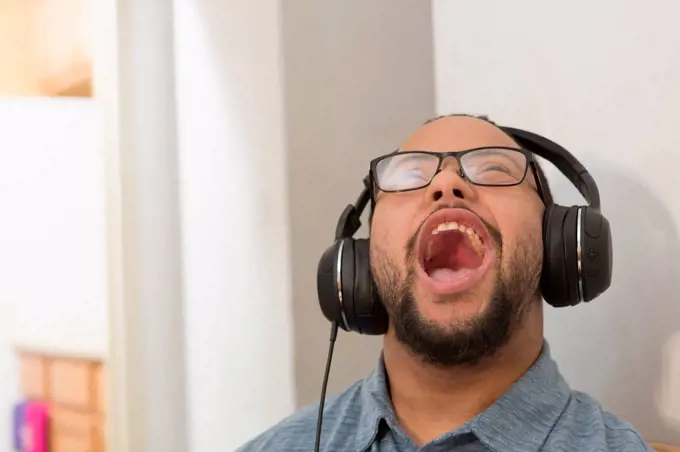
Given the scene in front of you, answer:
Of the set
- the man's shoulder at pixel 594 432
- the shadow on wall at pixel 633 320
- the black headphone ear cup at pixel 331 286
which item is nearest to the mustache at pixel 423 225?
the black headphone ear cup at pixel 331 286

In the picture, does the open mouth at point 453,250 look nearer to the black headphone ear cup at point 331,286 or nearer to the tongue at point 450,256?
the tongue at point 450,256

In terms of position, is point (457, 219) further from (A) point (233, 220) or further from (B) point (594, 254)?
(A) point (233, 220)

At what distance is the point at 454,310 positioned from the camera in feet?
3.08

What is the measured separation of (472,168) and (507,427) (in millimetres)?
377

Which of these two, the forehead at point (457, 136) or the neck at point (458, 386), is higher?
the forehead at point (457, 136)

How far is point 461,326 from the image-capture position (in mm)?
929

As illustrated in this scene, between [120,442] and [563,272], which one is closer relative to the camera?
[563,272]

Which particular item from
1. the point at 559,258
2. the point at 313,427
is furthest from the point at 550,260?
the point at 313,427

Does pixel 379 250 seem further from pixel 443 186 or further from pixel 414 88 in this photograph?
pixel 414 88

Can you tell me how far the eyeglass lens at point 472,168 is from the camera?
1021mm

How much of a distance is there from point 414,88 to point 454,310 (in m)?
0.82

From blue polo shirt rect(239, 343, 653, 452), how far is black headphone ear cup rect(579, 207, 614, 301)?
15 cm

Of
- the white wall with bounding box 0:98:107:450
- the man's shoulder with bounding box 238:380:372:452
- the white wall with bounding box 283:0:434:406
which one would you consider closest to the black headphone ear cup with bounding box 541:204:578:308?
the man's shoulder with bounding box 238:380:372:452

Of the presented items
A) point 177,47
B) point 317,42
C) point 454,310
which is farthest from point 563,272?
point 177,47
